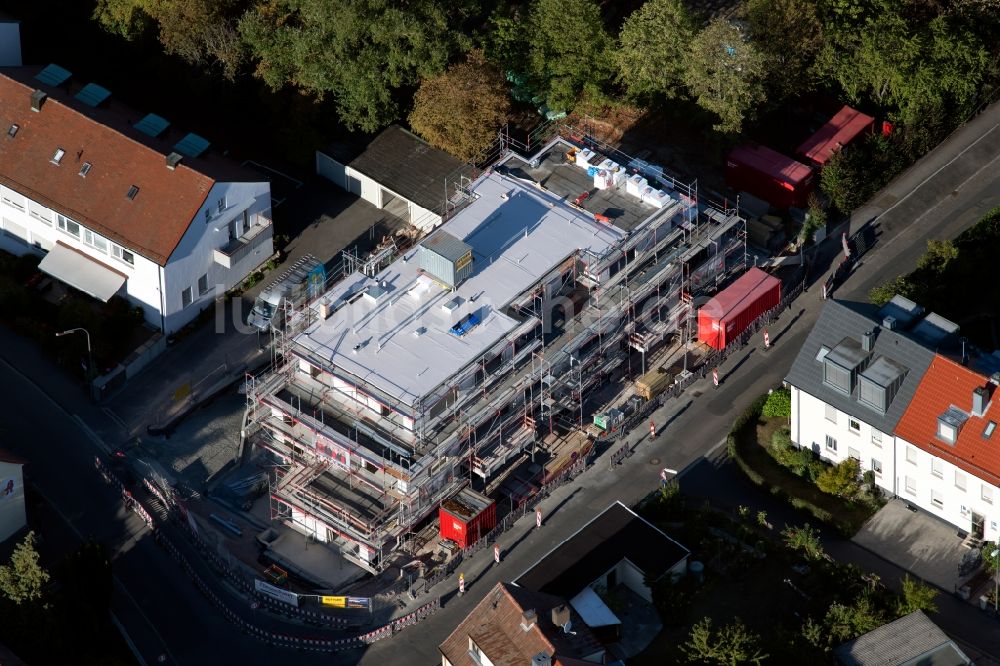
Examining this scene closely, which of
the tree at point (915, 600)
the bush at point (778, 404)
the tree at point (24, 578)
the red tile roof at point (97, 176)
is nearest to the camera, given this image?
the tree at point (24, 578)

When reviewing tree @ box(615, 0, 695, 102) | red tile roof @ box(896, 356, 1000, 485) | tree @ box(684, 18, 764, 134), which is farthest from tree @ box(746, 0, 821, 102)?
red tile roof @ box(896, 356, 1000, 485)

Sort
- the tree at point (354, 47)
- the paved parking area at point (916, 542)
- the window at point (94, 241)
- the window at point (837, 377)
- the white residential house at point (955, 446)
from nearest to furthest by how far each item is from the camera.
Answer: the white residential house at point (955, 446) < the paved parking area at point (916, 542) < the window at point (837, 377) < the window at point (94, 241) < the tree at point (354, 47)

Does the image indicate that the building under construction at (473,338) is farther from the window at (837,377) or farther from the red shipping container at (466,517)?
the window at (837,377)

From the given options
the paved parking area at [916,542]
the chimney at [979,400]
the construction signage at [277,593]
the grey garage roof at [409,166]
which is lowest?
the construction signage at [277,593]

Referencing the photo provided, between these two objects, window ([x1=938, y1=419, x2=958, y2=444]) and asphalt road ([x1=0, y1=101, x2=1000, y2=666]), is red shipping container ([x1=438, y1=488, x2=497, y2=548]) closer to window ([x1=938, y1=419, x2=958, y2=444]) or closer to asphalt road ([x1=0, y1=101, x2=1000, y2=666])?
asphalt road ([x1=0, y1=101, x2=1000, y2=666])

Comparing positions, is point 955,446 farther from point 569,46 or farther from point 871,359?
point 569,46

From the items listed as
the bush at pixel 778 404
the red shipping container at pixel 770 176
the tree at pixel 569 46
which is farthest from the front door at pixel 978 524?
the tree at pixel 569 46
